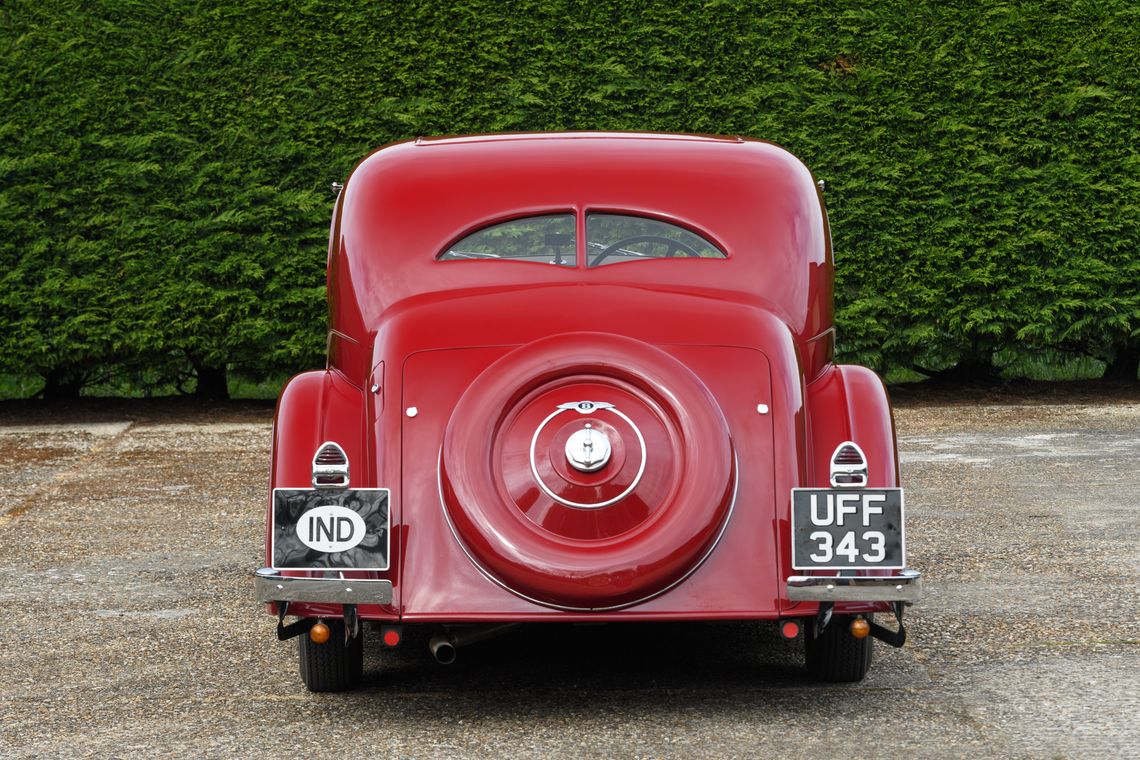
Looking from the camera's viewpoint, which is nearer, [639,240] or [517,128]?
[639,240]

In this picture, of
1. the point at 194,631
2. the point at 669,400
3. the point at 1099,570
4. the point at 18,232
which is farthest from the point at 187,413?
the point at 669,400

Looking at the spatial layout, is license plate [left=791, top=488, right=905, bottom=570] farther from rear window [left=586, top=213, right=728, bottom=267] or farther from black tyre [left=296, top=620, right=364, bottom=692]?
black tyre [left=296, top=620, right=364, bottom=692]

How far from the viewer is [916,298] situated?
11.5 metres

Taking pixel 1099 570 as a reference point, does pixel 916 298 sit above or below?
above

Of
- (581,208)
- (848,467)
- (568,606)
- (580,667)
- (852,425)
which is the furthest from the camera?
(581,208)

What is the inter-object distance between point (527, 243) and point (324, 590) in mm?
1388

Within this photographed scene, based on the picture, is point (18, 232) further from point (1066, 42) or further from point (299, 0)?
point (1066, 42)

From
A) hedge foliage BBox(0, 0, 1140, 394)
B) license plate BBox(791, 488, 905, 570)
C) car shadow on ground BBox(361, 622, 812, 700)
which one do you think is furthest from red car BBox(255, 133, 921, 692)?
hedge foliage BBox(0, 0, 1140, 394)

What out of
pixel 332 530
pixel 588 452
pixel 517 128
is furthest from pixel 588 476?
pixel 517 128

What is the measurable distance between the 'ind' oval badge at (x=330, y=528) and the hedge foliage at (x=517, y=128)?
7.14 meters

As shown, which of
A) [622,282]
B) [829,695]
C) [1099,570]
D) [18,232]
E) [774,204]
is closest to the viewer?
[829,695]

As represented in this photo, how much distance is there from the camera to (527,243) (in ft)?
16.0

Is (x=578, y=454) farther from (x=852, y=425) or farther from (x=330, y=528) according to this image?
(x=852, y=425)

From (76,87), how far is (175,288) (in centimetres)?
165
